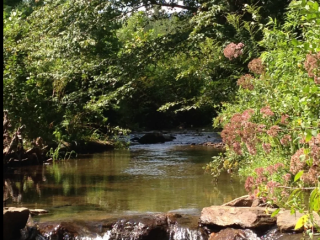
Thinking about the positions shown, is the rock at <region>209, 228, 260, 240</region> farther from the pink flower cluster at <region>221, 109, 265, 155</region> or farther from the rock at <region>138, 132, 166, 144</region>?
the rock at <region>138, 132, 166, 144</region>

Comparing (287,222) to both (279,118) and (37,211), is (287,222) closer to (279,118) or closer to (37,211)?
(279,118)

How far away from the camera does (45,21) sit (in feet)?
44.7

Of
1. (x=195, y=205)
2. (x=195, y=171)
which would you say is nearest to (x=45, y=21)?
(x=195, y=171)

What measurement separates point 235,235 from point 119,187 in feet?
11.0

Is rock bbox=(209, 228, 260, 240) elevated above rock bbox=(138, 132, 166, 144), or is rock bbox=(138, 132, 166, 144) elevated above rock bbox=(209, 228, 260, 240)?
rock bbox=(138, 132, 166, 144)

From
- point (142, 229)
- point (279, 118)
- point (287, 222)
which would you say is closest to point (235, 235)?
point (287, 222)

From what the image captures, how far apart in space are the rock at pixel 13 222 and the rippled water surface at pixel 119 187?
592mm

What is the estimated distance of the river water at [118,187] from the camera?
767 centimetres

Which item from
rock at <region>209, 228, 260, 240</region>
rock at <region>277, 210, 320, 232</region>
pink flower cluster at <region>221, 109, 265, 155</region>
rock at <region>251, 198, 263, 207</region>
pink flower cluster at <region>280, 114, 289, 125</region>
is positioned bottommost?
rock at <region>209, 228, 260, 240</region>

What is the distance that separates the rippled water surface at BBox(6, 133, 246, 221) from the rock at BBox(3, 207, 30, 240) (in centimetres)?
59

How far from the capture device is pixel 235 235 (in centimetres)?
622

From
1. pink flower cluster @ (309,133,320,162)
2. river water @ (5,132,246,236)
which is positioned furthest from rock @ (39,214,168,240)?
pink flower cluster @ (309,133,320,162)

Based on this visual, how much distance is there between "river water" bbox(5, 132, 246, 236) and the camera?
7668 millimetres

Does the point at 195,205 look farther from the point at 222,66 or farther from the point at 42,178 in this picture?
the point at 222,66
